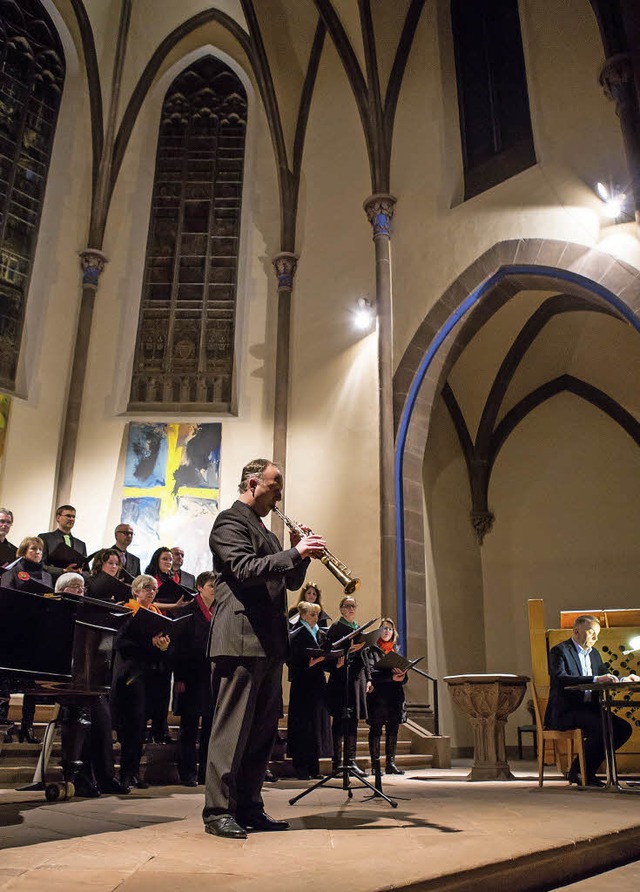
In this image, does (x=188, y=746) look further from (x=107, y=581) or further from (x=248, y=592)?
(x=248, y=592)

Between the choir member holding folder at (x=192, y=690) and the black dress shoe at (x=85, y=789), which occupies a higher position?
→ the choir member holding folder at (x=192, y=690)

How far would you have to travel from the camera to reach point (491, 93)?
38.2 ft

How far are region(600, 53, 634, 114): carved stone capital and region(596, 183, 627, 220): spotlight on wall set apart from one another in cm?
85

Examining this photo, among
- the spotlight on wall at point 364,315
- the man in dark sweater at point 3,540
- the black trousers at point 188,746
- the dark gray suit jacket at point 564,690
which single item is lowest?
the black trousers at point 188,746

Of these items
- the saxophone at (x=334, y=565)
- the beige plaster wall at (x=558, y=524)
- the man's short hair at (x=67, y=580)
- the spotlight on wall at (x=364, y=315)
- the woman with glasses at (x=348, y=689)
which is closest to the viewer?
the saxophone at (x=334, y=565)

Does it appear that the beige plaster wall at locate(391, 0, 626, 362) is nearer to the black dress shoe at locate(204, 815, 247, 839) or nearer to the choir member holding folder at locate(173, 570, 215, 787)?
the choir member holding folder at locate(173, 570, 215, 787)

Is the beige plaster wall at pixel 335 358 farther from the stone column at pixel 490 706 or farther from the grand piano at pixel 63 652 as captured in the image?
the grand piano at pixel 63 652

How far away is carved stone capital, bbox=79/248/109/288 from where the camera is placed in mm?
12495

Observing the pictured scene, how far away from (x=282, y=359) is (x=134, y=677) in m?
7.15

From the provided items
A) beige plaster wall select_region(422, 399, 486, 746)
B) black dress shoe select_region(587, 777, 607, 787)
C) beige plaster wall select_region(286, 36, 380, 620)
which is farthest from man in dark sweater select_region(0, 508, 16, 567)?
beige plaster wall select_region(422, 399, 486, 746)

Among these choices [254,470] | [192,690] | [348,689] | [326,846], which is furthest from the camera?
[192,690]

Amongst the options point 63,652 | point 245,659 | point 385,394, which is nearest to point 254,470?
point 245,659

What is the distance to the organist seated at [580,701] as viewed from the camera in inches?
→ 240

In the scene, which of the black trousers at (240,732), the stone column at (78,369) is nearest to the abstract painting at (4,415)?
the stone column at (78,369)
